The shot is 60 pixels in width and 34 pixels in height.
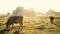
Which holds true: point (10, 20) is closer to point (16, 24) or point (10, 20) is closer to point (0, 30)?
point (16, 24)

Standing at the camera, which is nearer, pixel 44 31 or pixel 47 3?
pixel 44 31

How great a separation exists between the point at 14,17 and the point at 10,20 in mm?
264

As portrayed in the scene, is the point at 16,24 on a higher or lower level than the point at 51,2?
lower

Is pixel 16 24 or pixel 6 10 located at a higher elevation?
pixel 6 10

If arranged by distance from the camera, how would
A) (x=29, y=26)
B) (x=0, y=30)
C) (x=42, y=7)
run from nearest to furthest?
(x=0, y=30) < (x=29, y=26) < (x=42, y=7)

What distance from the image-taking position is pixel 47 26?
5973mm

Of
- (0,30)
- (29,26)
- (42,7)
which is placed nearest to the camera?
(0,30)


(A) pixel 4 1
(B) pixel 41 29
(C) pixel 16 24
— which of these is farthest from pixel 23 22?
(A) pixel 4 1

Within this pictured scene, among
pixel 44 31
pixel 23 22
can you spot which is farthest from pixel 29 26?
pixel 44 31

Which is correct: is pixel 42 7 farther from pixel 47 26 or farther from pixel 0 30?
pixel 0 30

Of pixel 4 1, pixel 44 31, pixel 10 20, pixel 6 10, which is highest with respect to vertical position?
pixel 4 1

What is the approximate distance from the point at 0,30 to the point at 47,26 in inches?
86.3

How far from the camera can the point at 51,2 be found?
6180 millimetres

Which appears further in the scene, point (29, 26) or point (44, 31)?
point (29, 26)
